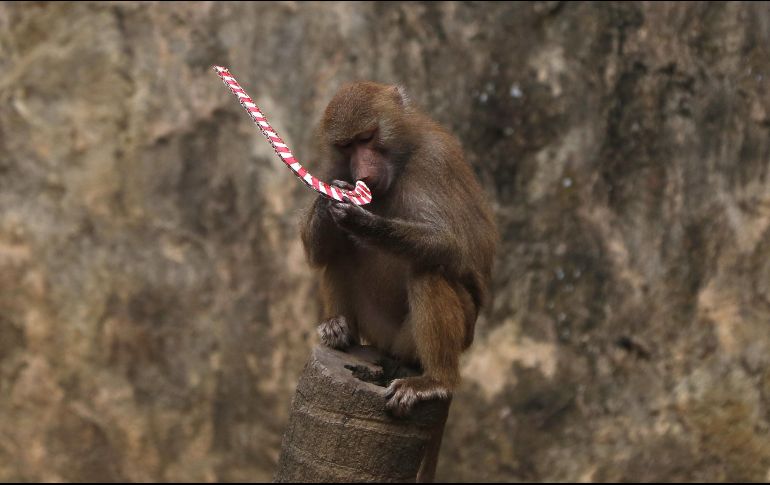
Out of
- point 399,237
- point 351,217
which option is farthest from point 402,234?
point 351,217

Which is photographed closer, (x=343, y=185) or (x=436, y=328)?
(x=343, y=185)

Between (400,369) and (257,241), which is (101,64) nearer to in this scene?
(257,241)

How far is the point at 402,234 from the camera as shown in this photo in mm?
4504

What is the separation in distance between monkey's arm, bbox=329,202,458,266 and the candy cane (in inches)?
2.3

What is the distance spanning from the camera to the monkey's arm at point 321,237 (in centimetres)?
471

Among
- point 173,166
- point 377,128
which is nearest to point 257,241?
point 173,166

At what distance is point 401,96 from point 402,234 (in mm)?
729

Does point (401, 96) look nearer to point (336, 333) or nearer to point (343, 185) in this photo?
point (343, 185)

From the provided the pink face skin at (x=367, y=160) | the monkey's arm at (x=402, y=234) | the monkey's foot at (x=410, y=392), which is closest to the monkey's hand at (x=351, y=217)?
the monkey's arm at (x=402, y=234)

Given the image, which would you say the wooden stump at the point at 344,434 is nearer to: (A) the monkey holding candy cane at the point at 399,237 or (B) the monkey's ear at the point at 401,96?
(A) the monkey holding candy cane at the point at 399,237

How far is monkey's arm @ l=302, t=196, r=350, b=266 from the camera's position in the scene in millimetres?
4715

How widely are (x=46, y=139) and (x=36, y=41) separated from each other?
0.65 meters

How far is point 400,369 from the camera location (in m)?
4.64

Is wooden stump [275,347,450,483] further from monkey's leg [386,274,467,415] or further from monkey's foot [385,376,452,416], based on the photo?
monkey's leg [386,274,467,415]
